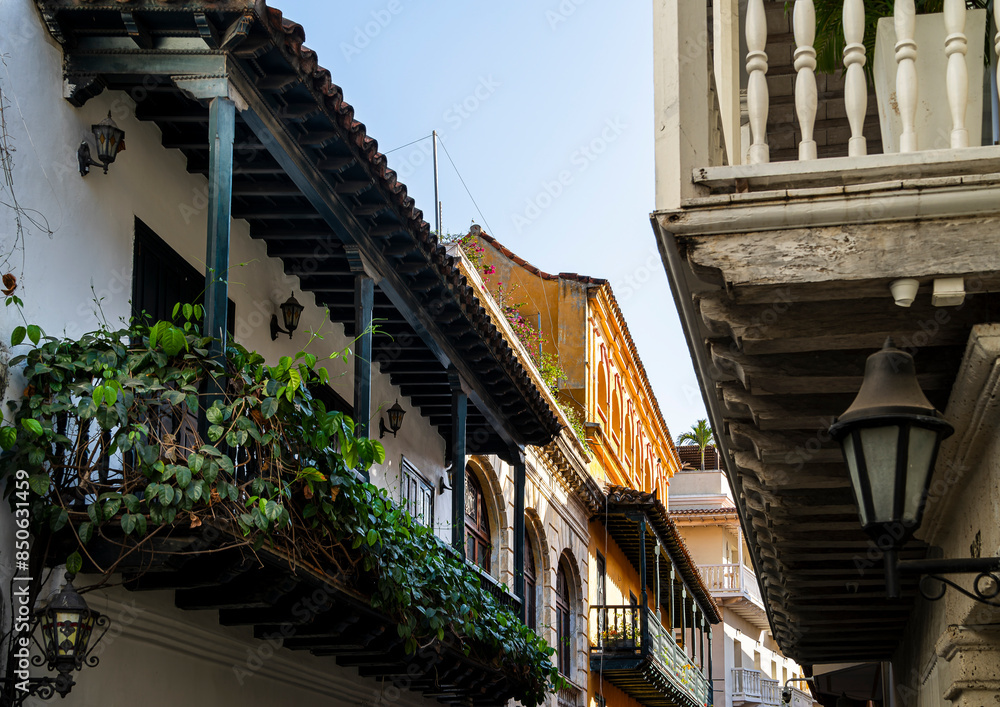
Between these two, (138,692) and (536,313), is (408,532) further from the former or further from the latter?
(536,313)

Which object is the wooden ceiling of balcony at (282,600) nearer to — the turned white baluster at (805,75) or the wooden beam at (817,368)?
the wooden beam at (817,368)

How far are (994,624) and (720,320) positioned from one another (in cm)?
204

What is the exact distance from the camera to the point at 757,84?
13.9 ft

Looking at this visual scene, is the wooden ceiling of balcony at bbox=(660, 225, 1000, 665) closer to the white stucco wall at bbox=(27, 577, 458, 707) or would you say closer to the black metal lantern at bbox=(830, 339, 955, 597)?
the black metal lantern at bbox=(830, 339, 955, 597)

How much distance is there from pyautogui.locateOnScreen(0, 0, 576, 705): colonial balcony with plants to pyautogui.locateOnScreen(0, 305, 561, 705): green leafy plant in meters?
0.01

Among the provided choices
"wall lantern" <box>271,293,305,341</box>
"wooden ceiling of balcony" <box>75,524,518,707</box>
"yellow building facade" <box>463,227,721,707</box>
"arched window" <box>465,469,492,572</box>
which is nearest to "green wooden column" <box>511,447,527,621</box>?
"arched window" <box>465,469,492,572</box>

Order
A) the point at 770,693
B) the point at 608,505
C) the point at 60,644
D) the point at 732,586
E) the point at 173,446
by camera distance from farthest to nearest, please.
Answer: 1. the point at 770,693
2. the point at 732,586
3. the point at 608,505
4. the point at 173,446
5. the point at 60,644

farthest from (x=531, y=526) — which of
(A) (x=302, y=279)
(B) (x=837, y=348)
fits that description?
(B) (x=837, y=348)

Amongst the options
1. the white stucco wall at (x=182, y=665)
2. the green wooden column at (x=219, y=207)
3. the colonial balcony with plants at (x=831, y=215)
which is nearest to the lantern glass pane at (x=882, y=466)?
the colonial balcony with plants at (x=831, y=215)

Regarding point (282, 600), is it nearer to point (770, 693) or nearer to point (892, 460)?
point (892, 460)

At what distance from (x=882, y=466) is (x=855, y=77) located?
4.58 ft

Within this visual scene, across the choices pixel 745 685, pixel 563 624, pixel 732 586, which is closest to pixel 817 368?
pixel 563 624

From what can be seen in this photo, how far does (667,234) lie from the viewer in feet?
13.7

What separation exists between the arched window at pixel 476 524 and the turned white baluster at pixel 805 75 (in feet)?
40.5
